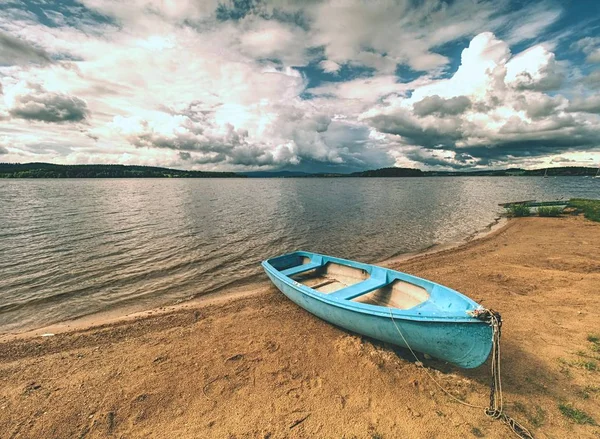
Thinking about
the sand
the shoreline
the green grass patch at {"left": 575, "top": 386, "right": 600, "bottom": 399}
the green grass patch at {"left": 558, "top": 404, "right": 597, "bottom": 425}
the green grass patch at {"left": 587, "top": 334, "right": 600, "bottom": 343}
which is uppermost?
the green grass patch at {"left": 587, "top": 334, "right": 600, "bottom": 343}

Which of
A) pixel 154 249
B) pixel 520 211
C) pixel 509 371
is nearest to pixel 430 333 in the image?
pixel 509 371

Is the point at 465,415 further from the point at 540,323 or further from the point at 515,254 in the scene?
the point at 515,254

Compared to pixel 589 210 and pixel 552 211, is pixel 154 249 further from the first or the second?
pixel 589 210

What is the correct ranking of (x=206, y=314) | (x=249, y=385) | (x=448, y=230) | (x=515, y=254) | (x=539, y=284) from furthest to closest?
(x=448, y=230)
(x=515, y=254)
(x=539, y=284)
(x=206, y=314)
(x=249, y=385)

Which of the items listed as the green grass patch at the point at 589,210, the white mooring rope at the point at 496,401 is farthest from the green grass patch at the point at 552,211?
the white mooring rope at the point at 496,401

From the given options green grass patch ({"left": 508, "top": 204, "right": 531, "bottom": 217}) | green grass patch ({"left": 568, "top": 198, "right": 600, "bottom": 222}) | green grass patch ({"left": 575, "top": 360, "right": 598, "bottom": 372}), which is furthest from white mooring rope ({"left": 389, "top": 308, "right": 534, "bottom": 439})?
green grass patch ({"left": 508, "top": 204, "right": 531, "bottom": 217})

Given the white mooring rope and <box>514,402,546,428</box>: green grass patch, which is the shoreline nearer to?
the white mooring rope

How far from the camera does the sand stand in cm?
586

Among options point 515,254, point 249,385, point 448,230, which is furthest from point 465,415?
point 448,230

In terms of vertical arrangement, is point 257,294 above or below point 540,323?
below

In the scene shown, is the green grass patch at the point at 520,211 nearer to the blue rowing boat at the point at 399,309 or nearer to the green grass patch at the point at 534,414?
the blue rowing boat at the point at 399,309

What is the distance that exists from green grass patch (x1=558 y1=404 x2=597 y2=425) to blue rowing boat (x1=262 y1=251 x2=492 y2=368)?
5.41 feet

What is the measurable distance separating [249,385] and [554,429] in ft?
20.9

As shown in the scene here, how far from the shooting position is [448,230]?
94.8 ft
